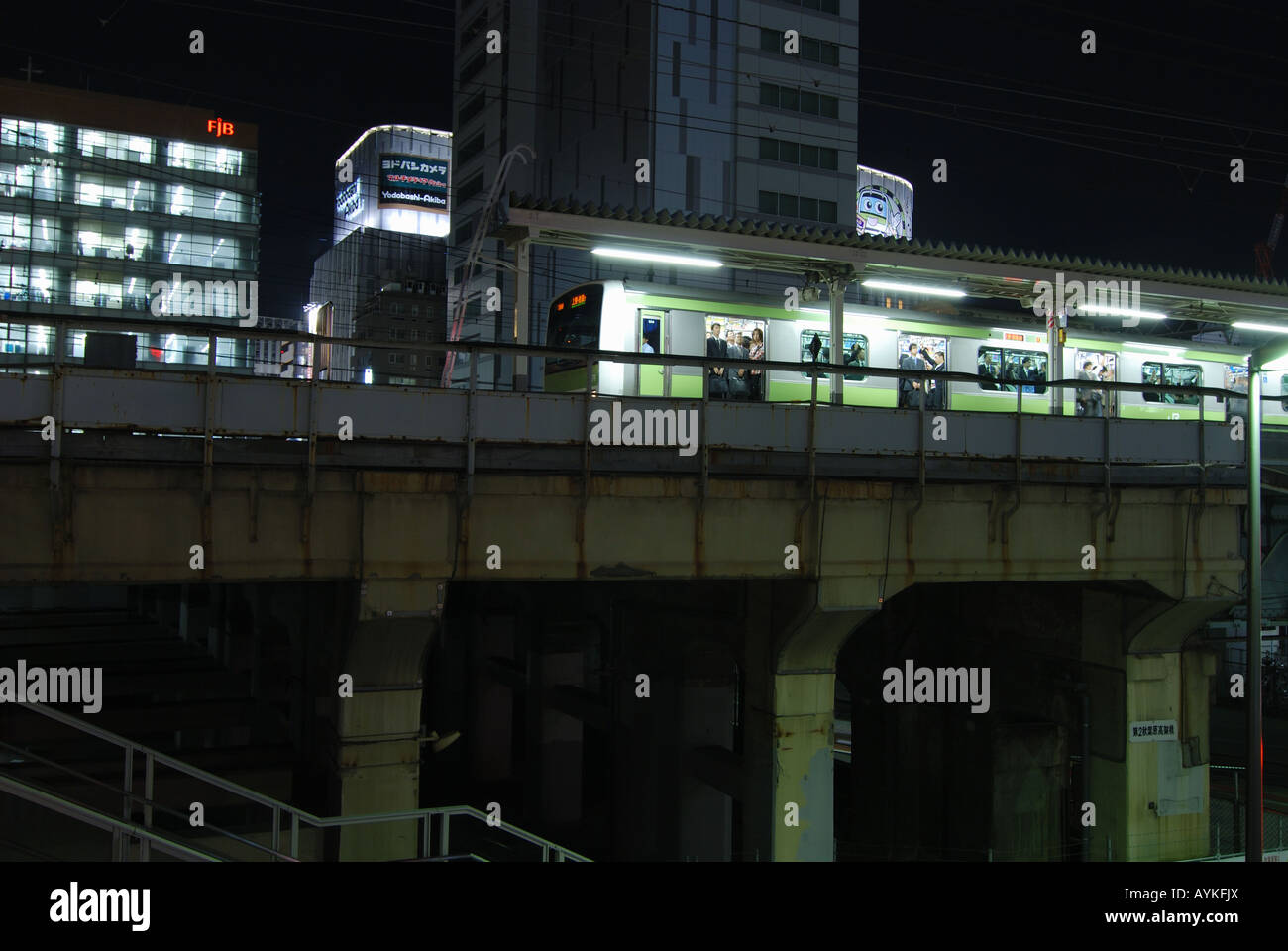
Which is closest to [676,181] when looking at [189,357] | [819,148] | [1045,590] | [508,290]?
[819,148]

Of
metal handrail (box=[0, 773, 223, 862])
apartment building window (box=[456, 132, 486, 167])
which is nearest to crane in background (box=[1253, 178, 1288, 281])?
apartment building window (box=[456, 132, 486, 167])

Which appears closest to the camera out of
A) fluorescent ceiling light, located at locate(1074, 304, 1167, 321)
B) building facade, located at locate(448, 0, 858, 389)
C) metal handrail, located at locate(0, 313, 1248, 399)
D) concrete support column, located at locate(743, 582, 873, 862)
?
metal handrail, located at locate(0, 313, 1248, 399)

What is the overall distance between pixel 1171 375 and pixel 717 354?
1086 cm

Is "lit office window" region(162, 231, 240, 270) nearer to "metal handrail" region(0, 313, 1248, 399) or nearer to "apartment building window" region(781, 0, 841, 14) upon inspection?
"apartment building window" region(781, 0, 841, 14)

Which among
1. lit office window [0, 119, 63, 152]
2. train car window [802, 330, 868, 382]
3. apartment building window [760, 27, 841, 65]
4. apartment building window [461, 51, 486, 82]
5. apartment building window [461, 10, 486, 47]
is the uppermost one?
apartment building window [461, 10, 486, 47]

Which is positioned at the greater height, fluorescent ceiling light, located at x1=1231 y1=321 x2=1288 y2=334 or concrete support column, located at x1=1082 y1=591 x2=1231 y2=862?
fluorescent ceiling light, located at x1=1231 y1=321 x2=1288 y2=334

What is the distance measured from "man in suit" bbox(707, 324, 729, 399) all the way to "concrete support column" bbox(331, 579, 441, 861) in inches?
320

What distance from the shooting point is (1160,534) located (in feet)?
44.2

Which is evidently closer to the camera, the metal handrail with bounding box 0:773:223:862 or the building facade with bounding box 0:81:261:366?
the metal handrail with bounding box 0:773:223:862

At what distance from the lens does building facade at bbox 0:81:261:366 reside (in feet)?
179

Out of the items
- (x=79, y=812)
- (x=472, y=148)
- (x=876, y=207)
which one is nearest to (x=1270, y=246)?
(x=876, y=207)

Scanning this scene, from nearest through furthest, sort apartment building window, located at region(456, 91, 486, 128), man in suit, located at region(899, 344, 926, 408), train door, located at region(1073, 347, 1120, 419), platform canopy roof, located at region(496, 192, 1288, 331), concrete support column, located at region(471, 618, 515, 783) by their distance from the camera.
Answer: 1. platform canopy roof, located at region(496, 192, 1288, 331)
2. man in suit, located at region(899, 344, 926, 408)
3. train door, located at region(1073, 347, 1120, 419)
4. concrete support column, located at region(471, 618, 515, 783)
5. apartment building window, located at region(456, 91, 486, 128)

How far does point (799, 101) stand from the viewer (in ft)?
203
